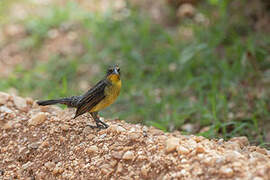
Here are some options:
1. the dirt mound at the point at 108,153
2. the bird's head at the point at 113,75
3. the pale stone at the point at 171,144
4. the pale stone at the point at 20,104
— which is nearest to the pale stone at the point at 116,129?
the dirt mound at the point at 108,153

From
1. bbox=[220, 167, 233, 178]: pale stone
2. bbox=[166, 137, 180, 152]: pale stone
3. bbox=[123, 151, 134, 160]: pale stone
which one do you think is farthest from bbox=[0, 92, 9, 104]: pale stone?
bbox=[220, 167, 233, 178]: pale stone

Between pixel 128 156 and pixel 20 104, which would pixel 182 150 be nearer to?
pixel 128 156

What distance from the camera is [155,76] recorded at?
6535mm

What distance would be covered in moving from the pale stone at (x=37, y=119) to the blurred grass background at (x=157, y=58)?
149 cm

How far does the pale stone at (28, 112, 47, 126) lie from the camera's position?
159 inches

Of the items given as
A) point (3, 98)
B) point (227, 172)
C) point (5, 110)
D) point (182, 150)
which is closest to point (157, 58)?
point (3, 98)

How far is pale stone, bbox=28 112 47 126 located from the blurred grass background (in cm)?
149

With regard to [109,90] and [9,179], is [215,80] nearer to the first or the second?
[109,90]

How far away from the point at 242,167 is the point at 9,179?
6.59 ft

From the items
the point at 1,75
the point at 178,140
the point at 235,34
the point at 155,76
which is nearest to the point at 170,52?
the point at 155,76

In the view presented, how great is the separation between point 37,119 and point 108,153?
3.42 feet

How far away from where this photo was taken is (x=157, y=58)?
6.96 meters

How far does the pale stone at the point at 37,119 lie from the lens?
4.04 metres

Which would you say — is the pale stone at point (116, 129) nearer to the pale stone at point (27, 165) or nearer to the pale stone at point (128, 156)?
the pale stone at point (128, 156)
